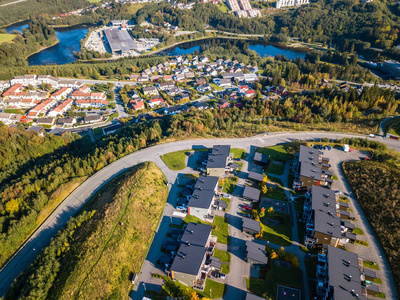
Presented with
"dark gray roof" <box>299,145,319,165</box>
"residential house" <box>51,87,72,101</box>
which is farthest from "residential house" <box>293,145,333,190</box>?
"residential house" <box>51,87,72,101</box>

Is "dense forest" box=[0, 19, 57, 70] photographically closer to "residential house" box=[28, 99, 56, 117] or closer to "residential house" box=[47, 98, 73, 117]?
"residential house" box=[28, 99, 56, 117]

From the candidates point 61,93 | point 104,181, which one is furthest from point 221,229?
point 61,93

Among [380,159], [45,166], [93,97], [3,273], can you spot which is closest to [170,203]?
[3,273]

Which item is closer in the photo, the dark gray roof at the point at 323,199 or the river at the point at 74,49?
the dark gray roof at the point at 323,199

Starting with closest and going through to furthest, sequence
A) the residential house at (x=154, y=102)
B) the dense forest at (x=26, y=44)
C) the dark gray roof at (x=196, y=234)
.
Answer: the dark gray roof at (x=196, y=234)
the residential house at (x=154, y=102)
the dense forest at (x=26, y=44)

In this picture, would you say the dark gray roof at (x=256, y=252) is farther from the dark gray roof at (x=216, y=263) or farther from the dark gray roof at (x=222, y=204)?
the dark gray roof at (x=222, y=204)

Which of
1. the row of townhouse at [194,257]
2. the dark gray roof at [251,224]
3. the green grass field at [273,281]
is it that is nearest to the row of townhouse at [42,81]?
the row of townhouse at [194,257]

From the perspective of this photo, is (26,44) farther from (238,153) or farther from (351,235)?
(351,235)
